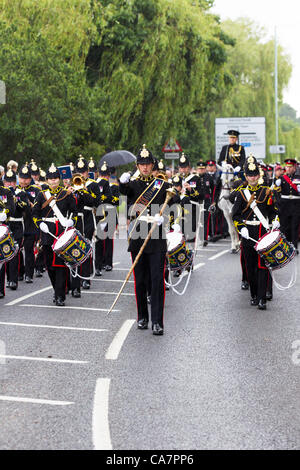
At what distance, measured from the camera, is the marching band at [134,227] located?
32.9ft

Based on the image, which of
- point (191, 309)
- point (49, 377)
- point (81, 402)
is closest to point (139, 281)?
point (191, 309)

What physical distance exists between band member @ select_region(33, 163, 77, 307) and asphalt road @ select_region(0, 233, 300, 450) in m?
0.37

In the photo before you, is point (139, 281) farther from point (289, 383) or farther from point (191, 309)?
point (289, 383)

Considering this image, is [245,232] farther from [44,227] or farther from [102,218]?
[102,218]

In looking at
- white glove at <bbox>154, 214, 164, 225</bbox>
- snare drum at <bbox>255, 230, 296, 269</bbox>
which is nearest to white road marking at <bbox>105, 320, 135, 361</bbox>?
white glove at <bbox>154, 214, 164, 225</bbox>

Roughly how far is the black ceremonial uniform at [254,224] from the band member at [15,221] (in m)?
3.94

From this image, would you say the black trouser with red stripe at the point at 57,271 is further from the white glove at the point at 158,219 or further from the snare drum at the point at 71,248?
the white glove at the point at 158,219

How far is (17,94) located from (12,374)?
16766mm

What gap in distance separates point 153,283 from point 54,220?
9.37 feet

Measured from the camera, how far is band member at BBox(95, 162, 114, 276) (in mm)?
15578

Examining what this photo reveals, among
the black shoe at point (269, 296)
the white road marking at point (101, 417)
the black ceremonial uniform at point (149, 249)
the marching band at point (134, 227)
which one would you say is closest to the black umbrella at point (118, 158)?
the marching band at point (134, 227)

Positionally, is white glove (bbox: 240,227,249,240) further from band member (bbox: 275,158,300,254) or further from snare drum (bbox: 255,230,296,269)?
band member (bbox: 275,158,300,254)

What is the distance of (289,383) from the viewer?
7.52 metres

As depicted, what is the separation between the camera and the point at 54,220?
12.2 m
